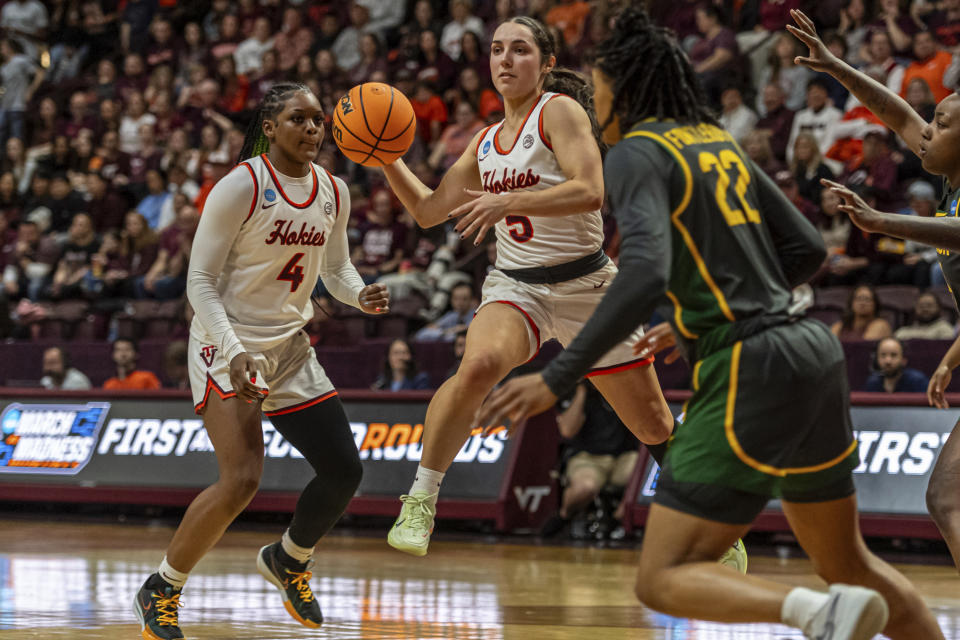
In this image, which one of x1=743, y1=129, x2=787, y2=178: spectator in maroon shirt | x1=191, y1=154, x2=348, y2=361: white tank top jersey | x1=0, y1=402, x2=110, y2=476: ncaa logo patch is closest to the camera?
x1=191, y1=154, x2=348, y2=361: white tank top jersey

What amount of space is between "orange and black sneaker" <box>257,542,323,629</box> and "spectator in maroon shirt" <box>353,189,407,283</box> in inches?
305

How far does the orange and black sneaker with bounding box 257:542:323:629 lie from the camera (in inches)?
221

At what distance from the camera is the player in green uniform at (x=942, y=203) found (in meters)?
4.51

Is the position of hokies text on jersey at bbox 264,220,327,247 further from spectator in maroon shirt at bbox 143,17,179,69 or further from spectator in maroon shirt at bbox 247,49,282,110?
spectator in maroon shirt at bbox 143,17,179,69

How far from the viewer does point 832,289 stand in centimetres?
1101

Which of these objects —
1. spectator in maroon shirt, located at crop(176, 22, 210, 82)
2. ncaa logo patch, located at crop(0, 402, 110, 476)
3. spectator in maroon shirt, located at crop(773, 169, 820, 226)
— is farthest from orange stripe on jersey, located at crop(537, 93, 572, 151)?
spectator in maroon shirt, located at crop(176, 22, 210, 82)

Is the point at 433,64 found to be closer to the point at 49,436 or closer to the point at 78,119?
the point at 78,119

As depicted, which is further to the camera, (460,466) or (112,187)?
(112,187)

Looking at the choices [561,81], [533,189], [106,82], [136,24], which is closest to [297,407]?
[533,189]

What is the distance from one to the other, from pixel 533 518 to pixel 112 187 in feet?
29.9

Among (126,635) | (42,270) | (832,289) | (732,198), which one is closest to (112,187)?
(42,270)

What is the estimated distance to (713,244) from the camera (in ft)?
11.5

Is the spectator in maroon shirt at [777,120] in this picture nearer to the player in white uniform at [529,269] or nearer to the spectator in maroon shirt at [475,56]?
the spectator in maroon shirt at [475,56]

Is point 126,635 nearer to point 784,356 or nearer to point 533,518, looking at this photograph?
point 784,356
